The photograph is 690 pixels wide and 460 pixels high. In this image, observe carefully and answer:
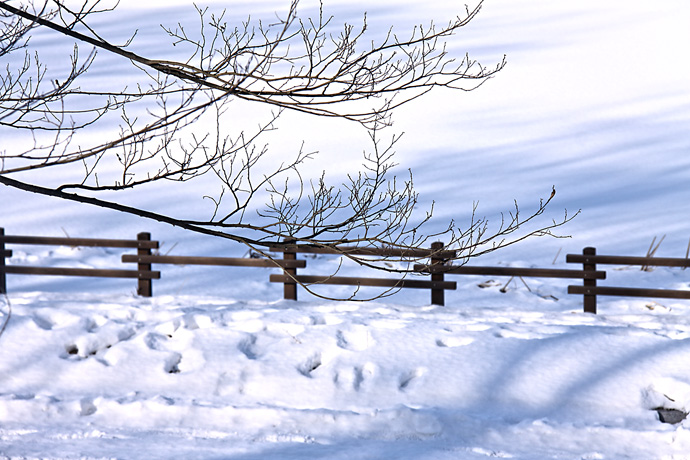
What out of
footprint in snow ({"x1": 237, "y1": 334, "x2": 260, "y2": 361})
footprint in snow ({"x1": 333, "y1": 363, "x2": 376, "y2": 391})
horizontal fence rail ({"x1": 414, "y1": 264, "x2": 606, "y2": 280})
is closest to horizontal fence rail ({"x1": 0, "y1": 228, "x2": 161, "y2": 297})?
footprint in snow ({"x1": 237, "y1": 334, "x2": 260, "y2": 361})

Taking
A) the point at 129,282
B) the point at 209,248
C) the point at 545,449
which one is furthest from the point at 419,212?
the point at 545,449

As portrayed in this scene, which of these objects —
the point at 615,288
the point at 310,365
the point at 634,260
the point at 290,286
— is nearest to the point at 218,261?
the point at 290,286

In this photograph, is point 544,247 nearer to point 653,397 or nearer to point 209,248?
point 209,248

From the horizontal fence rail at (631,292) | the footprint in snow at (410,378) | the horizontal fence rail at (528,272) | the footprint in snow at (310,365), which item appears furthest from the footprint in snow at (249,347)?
the horizontal fence rail at (631,292)

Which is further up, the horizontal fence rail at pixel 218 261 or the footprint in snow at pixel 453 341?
the horizontal fence rail at pixel 218 261

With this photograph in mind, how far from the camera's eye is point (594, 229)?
54.4ft

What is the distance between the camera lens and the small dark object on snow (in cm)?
566

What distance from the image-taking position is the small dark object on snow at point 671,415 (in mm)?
5664

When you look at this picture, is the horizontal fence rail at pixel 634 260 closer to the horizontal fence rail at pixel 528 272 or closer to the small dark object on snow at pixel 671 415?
the horizontal fence rail at pixel 528 272

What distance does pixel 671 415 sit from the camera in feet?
18.7

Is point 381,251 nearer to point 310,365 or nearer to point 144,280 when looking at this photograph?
point 310,365

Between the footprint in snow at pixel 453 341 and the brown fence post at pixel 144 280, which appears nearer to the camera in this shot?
the footprint in snow at pixel 453 341

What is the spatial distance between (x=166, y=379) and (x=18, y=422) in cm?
127

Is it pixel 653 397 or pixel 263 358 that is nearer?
pixel 653 397
